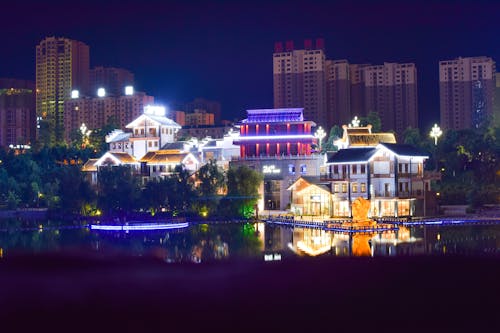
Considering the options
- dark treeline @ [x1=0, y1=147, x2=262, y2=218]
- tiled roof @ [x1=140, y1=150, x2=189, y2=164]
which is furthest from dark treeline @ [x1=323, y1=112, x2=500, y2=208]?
tiled roof @ [x1=140, y1=150, x2=189, y2=164]

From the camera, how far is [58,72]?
14312 cm

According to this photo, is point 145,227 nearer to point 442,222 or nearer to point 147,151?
point 442,222

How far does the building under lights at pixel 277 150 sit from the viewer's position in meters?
62.4

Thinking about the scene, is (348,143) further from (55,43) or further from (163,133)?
(55,43)

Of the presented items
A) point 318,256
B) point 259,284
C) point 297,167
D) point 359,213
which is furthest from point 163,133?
point 259,284

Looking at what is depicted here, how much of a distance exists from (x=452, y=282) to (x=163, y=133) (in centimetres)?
4641

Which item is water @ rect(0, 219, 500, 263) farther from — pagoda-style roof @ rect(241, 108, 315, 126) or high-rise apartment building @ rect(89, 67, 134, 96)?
high-rise apartment building @ rect(89, 67, 134, 96)

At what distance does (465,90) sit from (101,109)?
5149 centimetres

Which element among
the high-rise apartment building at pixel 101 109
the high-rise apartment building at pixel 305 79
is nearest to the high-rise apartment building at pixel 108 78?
the high-rise apartment building at pixel 101 109

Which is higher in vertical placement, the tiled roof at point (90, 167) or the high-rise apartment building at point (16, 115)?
the high-rise apartment building at point (16, 115)

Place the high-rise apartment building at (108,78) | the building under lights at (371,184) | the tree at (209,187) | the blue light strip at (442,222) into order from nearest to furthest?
the blue light strip at (442,222) → the building under lights at (371,184) → the tree at (209,187) → the high-rise apartment building at (108,78)

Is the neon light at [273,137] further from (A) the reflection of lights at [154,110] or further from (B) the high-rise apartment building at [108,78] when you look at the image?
(B) the high-rise apartment building at [108,78]

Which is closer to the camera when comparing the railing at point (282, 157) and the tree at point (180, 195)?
the tree at point (180, 195)

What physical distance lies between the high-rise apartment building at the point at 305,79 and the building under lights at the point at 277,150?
42.8 metres
